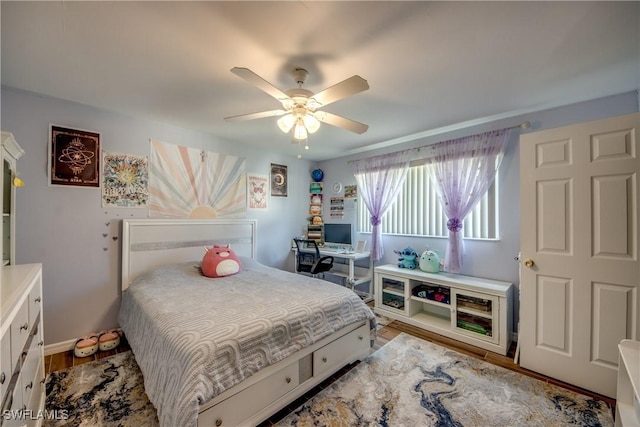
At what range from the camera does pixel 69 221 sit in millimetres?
2465

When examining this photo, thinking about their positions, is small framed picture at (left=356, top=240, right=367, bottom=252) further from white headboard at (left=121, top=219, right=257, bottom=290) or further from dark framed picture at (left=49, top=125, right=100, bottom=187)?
dark framed picture at (left=49, top=125, right=100, bottom=187)

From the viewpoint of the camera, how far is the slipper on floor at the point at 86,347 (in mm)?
2316

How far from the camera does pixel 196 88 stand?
217 cm

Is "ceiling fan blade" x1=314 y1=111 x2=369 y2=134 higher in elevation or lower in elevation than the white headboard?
higher

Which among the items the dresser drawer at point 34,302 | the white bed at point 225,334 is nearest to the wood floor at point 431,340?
the white bed at point 225,334

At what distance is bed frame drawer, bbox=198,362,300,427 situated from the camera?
136 centimetres

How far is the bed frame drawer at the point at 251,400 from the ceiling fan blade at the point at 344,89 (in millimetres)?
1847

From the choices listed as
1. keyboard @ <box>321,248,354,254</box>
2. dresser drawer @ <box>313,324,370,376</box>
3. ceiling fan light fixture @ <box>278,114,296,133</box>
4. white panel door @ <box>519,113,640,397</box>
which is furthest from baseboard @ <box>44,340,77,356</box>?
white panel door @ <box>519,113,640,397</box>

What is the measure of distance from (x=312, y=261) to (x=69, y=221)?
2888 millimetres

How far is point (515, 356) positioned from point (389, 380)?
1.26 metres

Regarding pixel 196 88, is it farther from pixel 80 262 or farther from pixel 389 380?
pixel 389 380

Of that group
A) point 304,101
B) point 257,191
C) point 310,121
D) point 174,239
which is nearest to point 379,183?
point 257,191

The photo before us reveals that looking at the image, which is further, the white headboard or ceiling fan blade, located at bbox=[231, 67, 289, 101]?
the white headboard

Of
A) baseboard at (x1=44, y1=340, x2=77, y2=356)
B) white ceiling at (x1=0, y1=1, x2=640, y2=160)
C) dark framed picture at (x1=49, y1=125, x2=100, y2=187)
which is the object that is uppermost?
white ceiling at (x1=0, y1=1, x2=640, y2=160)
